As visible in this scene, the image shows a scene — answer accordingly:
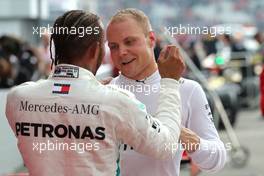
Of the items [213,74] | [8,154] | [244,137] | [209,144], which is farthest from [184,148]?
[213,74]

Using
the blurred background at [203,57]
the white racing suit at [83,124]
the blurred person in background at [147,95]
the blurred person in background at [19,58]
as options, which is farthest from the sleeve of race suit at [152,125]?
the blurred person in background at [19,58]

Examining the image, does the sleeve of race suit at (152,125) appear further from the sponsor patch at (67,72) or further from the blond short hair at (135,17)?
the blond short hair at (135,17)

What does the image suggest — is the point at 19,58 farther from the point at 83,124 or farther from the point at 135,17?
the point at 83,124

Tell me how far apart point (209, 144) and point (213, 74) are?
12033mm

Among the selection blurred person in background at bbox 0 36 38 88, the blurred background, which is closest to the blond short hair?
the blurred background

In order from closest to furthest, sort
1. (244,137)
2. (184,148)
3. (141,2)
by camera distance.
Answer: (184,148) < (244,137) < (141,2)

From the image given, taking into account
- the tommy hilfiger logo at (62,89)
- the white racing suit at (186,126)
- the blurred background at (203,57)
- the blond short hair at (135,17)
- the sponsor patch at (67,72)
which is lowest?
the blurred background at (203,57)

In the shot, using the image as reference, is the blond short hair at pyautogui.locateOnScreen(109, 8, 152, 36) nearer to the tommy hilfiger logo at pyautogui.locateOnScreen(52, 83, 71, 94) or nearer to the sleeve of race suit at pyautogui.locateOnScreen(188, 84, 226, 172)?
the sleeve of race suit at pyautogui.locateOnScreen(188, 84, 226, 172)

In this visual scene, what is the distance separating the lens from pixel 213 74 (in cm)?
1519

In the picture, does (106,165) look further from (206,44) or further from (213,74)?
(206,44)

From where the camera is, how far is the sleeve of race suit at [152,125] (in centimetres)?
273

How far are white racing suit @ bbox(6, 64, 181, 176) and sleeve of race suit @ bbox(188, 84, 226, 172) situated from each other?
0.44m

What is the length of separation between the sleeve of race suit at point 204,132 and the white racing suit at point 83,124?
44 centimetres

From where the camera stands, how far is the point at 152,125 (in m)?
2.75
